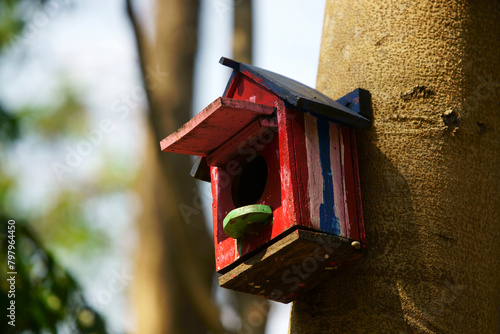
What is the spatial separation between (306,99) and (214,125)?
0.32 meters

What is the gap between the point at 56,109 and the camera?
1063 cm

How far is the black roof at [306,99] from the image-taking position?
1.73 meters

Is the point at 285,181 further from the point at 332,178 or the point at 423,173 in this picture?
the point at 423,173

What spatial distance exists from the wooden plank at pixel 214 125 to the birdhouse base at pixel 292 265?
42 cm

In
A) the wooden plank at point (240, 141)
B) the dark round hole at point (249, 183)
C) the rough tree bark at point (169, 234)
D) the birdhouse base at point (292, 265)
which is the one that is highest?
the wooden plank at point (240, 141)

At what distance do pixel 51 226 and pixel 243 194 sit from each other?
8.26 m

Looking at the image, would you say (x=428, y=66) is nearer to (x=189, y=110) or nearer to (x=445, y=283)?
(x=445, y=283)

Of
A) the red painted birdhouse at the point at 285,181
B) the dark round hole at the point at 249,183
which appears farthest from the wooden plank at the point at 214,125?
the dark round hole at the point at 249,183

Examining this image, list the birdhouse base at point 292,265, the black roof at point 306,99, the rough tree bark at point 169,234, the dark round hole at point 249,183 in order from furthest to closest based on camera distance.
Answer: the rough tree bark at point 169,234, the dark round hole at point 249,183, the black roof at point 306,99, the birdhouse base at point 292,265

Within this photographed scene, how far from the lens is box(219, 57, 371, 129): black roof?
173cm

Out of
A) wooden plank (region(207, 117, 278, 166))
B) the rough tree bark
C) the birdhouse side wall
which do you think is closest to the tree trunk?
the birdhouse side wall

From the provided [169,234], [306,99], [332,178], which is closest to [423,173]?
[332,178]

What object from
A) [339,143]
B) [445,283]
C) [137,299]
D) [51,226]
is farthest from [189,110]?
[51,226]

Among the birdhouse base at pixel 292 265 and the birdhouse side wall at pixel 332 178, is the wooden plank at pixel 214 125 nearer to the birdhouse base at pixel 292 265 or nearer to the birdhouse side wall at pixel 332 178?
the birdhouse side wall at pixel 332 178
